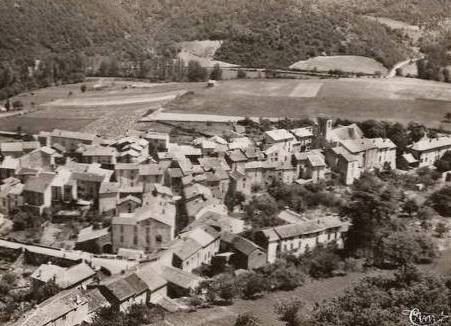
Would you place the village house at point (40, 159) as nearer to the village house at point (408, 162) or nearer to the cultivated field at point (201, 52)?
the village house at point (408, 162)

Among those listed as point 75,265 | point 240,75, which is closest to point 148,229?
point 75,265

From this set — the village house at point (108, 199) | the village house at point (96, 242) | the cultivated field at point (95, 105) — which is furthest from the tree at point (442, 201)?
the cultivated field at point (95, 105)

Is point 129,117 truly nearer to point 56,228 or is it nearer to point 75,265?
point 56,228

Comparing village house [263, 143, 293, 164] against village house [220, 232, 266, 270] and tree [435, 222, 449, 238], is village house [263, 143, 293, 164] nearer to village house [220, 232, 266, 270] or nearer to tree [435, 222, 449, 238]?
tree [435, 222, 449, 238]

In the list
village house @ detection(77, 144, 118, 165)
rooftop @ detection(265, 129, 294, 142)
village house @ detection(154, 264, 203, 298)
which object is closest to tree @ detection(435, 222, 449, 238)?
rooftop @ detection(265, 129, 294, 142)

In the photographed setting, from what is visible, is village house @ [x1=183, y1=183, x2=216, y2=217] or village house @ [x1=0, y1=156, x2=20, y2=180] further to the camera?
village house @ [x1=0, y1=156, x2=20, y2=180]

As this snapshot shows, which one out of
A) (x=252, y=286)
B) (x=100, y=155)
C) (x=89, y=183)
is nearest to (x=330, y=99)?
(x=100, y=155)
